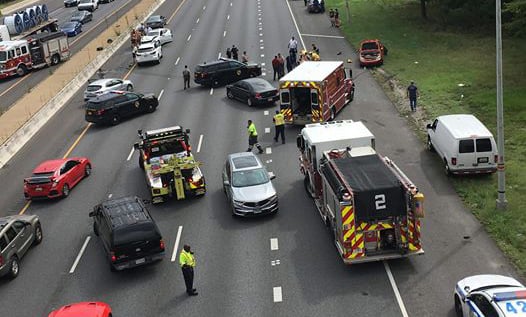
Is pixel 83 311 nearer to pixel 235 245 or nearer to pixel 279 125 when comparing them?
pixel 235 245

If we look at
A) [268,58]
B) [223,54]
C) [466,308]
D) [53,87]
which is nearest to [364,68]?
[268,58]

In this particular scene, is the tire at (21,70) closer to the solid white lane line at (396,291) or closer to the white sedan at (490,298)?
the solid white lane line at (396,291)

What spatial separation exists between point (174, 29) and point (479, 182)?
51.9 m

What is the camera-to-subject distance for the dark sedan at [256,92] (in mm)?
41688

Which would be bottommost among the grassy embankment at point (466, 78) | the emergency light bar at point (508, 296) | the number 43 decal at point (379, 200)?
the grassy embankment at point (466, 78)

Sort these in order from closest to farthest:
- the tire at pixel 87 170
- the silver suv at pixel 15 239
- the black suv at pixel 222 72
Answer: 1. the silver suv at pixel 15 239
2. the tire at pixel 87 170
3. the black suv at pixel 222 72

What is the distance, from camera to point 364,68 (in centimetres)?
4972

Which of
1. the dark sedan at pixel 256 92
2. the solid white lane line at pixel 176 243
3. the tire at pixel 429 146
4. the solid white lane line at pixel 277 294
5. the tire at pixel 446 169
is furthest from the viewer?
the dark sedan at pixel 256 92

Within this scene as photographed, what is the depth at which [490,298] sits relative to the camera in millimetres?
15852

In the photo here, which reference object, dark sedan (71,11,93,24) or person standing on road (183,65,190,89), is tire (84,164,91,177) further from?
dark sedan (71,11,93,24)

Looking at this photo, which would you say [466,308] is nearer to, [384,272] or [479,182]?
[384,272]

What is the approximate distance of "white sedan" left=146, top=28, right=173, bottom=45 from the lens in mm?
65250

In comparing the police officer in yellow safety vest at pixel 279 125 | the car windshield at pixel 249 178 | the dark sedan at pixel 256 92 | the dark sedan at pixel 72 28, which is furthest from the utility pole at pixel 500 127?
the dark sedan at pixel 72 28

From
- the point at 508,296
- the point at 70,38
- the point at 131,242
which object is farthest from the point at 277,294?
the point at 70,38
